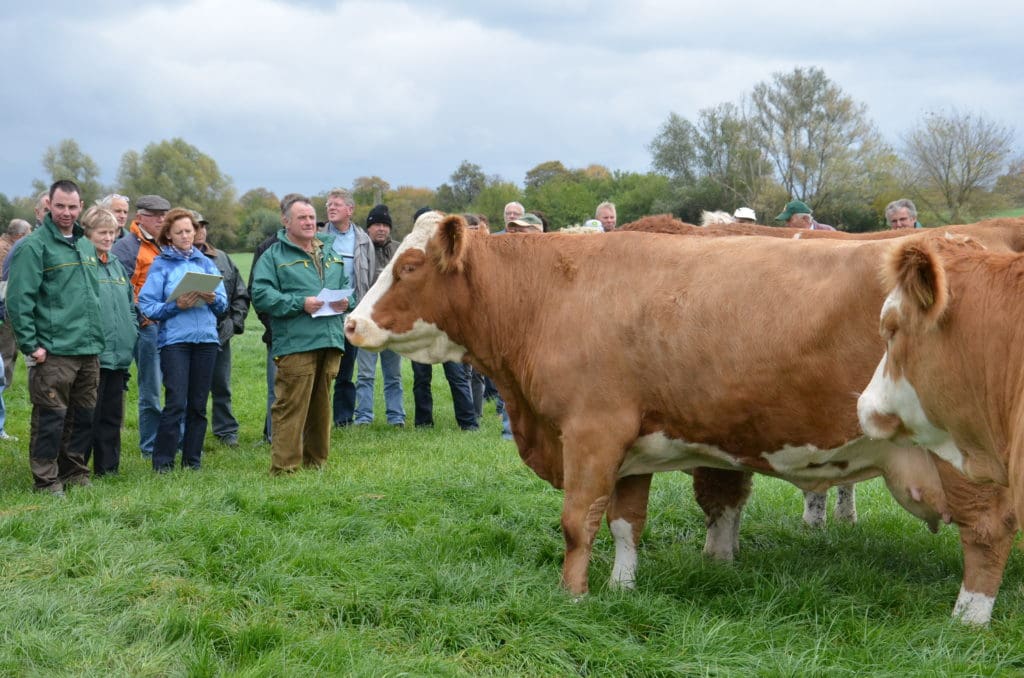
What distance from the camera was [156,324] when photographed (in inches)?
393

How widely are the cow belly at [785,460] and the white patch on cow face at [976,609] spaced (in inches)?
29.7

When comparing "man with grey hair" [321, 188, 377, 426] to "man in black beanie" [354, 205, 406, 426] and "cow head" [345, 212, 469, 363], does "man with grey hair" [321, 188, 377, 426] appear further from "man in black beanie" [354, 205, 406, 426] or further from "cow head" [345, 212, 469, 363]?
"cow head" [345, 212, 469, 363]

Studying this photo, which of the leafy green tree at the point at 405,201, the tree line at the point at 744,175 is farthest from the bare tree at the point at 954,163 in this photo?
the leafy green tree at the point at 405,201

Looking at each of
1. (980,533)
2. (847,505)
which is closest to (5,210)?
(847,505)

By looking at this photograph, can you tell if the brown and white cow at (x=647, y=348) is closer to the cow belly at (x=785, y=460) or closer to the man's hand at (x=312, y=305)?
the cow belly at (x=785, y=460)

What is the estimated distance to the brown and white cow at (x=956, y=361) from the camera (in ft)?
11.5

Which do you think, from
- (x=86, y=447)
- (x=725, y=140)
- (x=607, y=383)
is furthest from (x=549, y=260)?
(x=725, y=140)

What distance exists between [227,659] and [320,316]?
4.46m

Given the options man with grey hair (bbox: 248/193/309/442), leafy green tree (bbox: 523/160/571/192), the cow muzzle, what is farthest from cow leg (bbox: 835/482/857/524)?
leafy green tree (bbox: 523/160/571/192)

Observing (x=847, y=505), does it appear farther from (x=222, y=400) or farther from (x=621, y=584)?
(x=222, y=400)

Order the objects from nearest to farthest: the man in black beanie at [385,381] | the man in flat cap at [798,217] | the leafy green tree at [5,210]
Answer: the man in flat cap at [798,217]
the man in black beanie at [385,381]
the leafy green tree at [5,210]

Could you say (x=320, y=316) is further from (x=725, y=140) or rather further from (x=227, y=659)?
(x=725, y=140)

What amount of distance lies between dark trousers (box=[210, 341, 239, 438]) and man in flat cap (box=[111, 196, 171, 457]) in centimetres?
73

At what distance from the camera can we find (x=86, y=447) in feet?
26.4
